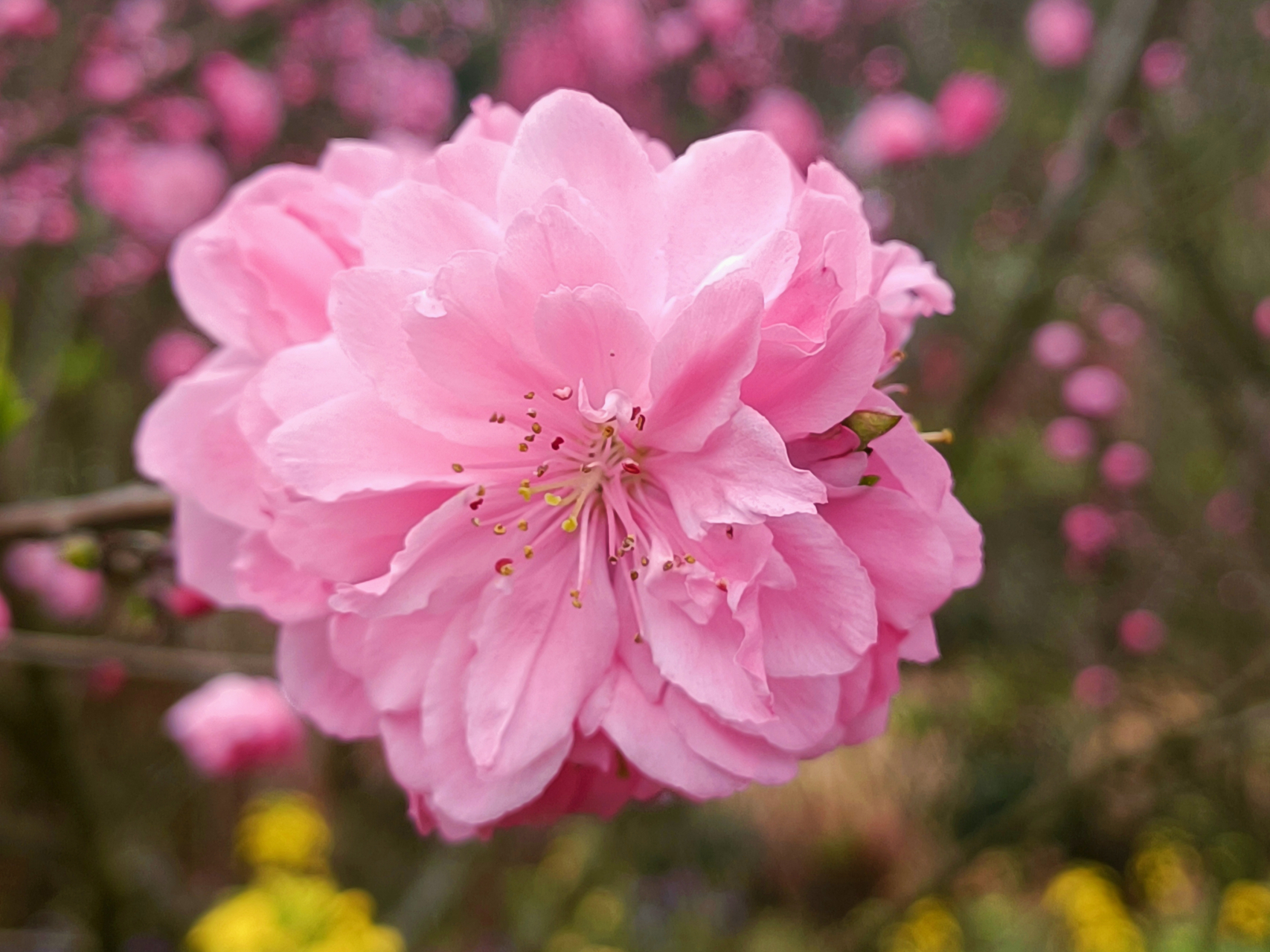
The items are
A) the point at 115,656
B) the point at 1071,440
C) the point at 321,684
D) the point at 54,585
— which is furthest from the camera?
the point at 1071,440

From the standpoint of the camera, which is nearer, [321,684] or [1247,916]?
[321,684]

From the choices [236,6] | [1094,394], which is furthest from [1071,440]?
[236,6]

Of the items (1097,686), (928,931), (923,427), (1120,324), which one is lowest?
(928,931)

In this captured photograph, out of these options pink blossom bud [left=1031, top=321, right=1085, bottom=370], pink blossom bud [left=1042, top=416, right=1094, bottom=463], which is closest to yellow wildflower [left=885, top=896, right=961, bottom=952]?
pink blossom bud [left=1042, top=416, right=1094, bottom=463]

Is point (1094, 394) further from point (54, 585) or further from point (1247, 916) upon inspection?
point (54, 585)

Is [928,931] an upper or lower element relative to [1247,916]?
lower

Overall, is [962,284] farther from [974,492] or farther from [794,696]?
[794,696]
